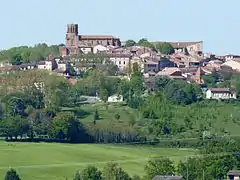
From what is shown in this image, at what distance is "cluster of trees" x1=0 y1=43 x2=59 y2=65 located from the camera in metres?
97.3

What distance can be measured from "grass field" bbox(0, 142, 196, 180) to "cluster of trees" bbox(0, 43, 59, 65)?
4260 centimetres

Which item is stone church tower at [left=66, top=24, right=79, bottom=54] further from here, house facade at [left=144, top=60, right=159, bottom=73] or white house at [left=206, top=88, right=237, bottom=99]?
white house at [left=206, top=88, right=237, bottom=99]

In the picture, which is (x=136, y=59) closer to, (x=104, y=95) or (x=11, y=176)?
(x=104, y=95)

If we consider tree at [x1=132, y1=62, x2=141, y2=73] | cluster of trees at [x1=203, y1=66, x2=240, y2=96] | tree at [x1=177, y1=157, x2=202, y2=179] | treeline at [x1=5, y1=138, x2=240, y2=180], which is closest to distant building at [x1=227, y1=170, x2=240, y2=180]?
treeline at [x1=5, y1=138, x2=240, y2=180]

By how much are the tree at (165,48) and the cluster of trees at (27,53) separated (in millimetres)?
9413

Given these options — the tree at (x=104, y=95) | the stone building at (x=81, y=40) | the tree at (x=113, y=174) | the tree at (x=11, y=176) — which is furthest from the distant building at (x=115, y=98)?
the tree at (x=11, y=176)

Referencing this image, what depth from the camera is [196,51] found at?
354 feet

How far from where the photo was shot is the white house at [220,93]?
7262cm

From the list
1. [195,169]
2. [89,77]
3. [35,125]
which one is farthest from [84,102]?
[195,169]

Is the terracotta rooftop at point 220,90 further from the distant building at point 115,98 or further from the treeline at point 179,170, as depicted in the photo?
the treeline at point 179,170

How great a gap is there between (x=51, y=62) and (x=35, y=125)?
33.0 metres

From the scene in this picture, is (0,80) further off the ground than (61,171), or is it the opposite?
(0,80)

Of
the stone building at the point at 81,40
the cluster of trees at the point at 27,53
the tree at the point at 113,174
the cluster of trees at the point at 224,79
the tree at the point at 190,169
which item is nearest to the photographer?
the tree at the point at 113,174

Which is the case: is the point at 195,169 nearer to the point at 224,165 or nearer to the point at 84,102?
the point at 224,165
